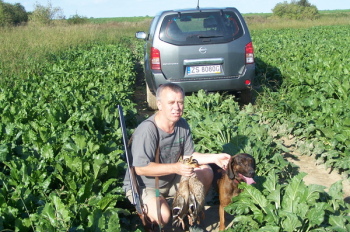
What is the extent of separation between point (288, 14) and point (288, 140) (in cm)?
6769

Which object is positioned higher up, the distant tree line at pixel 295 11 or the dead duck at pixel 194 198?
the distant tree line at pixel 295 11

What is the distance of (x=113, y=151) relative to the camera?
4254 mm

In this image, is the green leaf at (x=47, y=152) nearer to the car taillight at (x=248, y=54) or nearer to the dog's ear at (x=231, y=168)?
the dog's ear at (x=231, y=168)

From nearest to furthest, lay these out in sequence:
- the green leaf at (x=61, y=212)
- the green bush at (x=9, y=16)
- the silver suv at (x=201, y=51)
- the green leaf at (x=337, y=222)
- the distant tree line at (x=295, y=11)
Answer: the green leaf at (x=61, y=212) → the green leaf at (x=337, y=222) → the silver suv at (x=201, y=51) → the green bush at (x=9, y=16) → the distant tree line at (x=295, y=11)

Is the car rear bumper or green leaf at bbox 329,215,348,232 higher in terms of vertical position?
the car rear bumper

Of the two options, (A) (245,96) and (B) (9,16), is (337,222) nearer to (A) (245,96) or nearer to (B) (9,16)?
(A) (245,96)

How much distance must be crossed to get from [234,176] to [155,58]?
4.25 meters

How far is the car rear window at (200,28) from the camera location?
24.8 feet

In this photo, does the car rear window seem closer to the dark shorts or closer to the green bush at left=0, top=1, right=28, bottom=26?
the dark shorts

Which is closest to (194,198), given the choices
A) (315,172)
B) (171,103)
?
(171,103)

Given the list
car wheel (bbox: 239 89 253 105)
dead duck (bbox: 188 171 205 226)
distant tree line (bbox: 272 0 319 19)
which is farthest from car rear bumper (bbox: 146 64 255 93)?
distant tree line (bbox: 272 0 319 19)

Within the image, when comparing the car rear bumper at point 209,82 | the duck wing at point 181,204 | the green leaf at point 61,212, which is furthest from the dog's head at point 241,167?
the car rear bumper at point 209,82

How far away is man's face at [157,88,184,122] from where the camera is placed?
356 centimetres

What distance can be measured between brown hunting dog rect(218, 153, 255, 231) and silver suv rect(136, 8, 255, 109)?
150 inches
